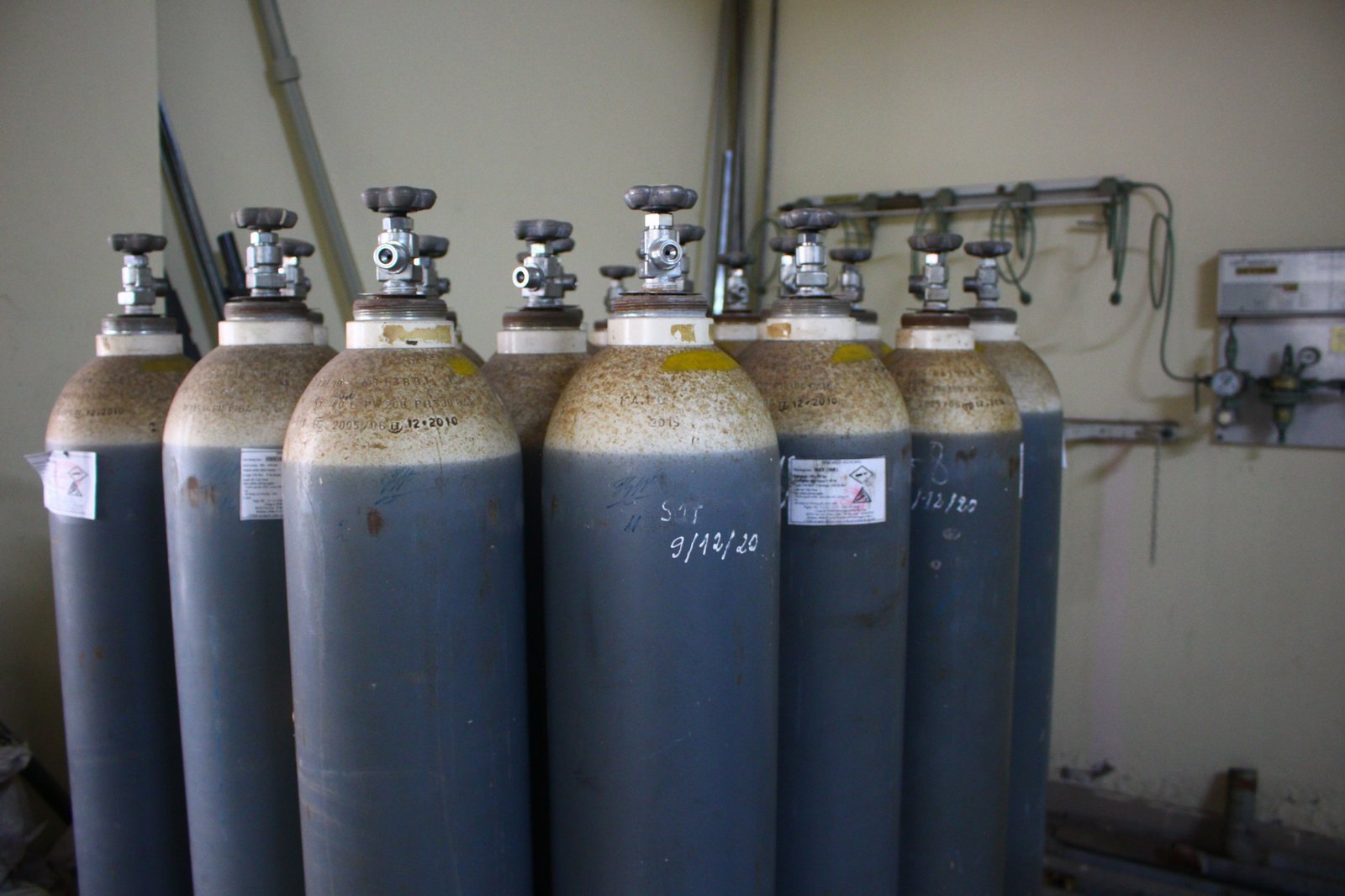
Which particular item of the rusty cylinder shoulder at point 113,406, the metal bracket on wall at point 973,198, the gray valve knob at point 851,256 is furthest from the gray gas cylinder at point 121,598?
the metal bracket on wall at point 973,198

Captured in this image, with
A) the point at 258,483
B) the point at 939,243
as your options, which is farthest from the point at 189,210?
the point at 939,243

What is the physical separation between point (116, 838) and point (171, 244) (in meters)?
0.90

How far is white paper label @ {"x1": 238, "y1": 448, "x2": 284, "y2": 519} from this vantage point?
36.6 inches

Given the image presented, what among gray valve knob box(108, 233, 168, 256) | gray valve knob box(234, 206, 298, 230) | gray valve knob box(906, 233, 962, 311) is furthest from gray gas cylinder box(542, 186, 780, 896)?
gray valve knob box(108, 233, 168, 256)

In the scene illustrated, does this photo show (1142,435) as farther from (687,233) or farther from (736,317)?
(687,233)

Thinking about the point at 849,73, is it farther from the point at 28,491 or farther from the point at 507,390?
the point at 28,491

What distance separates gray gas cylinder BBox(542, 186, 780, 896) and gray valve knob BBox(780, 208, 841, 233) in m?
0.20

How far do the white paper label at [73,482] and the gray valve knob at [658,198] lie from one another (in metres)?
0.67

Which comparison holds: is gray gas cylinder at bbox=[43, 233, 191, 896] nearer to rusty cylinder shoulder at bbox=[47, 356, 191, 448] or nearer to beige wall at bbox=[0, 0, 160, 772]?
rusty cylinder shoulder at bbox=[47, 356, 191, 448]

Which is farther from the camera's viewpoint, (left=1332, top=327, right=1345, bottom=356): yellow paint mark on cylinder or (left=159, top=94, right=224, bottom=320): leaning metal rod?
(left=1332, top=327, right=1345, bottom=356): yellow paint mark on cylinder

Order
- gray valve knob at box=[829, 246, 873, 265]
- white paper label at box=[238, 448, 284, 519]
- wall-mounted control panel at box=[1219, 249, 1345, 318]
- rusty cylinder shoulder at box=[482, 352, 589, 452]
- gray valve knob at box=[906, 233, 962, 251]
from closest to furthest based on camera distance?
white paper label at box=[238, 448, 284, 519]
rusty cylinder shoulder at box=[482, 352, 589, 452]
gray valve knob at box=[906, 233, 962, 251]
gray valve knob at box=[829, 246, 873, 265]
wall-mounted control panel at box=[1219, 249, 1345, 318]

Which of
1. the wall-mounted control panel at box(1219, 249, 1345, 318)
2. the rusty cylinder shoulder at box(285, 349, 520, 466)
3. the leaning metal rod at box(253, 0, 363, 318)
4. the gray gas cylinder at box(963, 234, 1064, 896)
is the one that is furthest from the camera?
the wall-mounted control panel at box(1219, 249, 1345, 318)

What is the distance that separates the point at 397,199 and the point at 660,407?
0.30 metres

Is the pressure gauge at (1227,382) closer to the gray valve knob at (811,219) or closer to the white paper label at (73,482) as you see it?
the gray valve knob at (811,219)
